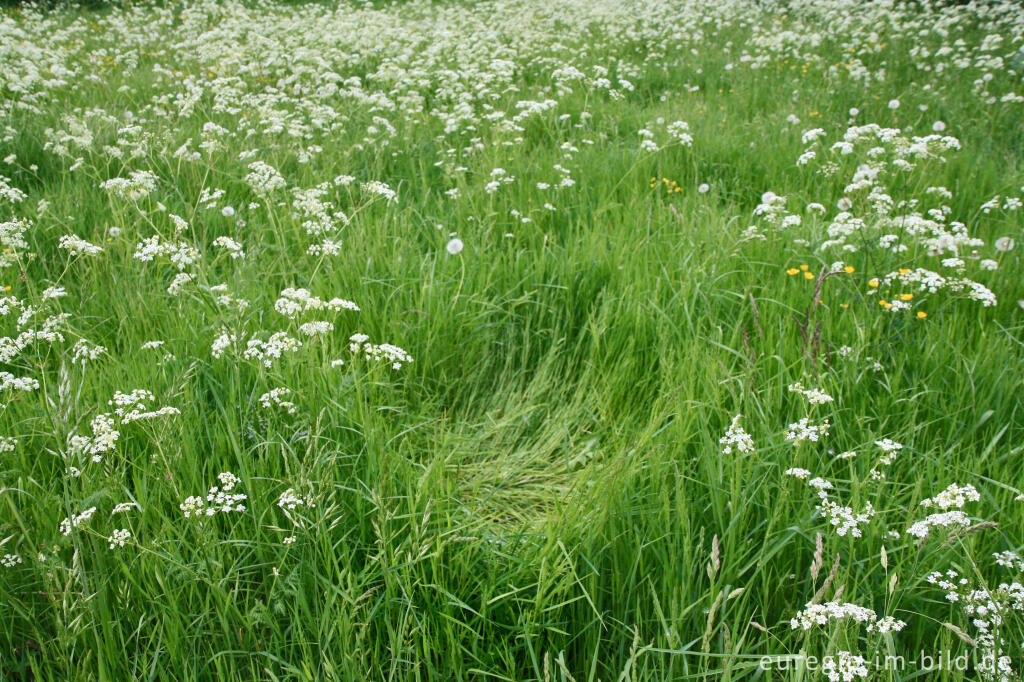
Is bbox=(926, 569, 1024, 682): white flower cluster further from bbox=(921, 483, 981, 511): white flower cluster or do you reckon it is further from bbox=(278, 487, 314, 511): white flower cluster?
bbox=(278, 487, 314, 511): white flower cluster

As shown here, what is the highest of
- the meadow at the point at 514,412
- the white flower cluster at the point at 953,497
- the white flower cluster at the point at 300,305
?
the white flower cluster at the point at 300,305

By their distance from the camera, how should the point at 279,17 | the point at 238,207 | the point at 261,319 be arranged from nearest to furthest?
the point at 261,319 → the point at 238,207 → the point at 279,17

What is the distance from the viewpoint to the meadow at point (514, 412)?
1.48 metres

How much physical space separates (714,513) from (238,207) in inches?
129

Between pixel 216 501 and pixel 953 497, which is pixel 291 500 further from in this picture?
pixel 953 497

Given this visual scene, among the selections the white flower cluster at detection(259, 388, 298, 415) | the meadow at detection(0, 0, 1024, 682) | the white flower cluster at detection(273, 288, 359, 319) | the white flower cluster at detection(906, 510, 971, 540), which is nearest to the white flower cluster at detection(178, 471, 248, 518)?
the meadow at detection(0, 0, 1024, 682)

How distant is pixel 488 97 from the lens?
18.8ft

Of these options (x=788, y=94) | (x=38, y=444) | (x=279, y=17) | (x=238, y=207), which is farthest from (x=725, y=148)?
(x=279, y=17)

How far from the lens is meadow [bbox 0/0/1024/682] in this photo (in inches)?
58.1

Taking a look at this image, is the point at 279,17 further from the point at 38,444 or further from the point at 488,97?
the point at 38,444

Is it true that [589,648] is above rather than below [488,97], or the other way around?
below

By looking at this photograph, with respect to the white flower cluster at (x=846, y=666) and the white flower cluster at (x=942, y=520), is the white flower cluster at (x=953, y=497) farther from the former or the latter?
the white flower cluster at (x=846, y=666)

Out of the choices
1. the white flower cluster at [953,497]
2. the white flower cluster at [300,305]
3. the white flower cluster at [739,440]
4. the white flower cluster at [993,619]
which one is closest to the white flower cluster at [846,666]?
the white flower cluster at [993,619]

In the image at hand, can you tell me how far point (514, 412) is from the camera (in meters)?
2.51
